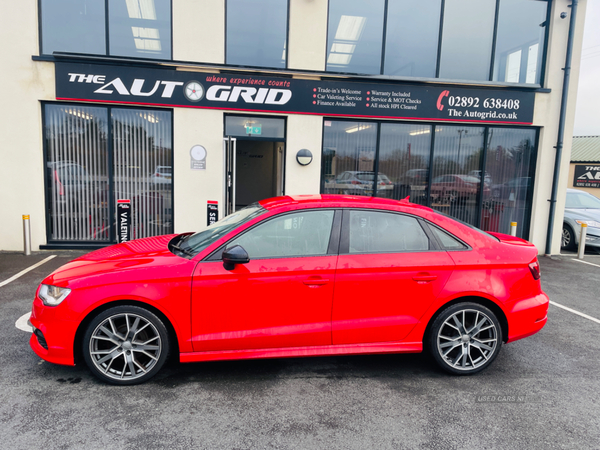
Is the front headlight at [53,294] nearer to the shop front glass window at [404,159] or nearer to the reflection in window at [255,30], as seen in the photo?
the reflection in window at [255,30]

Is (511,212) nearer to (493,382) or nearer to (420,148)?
(420,148)

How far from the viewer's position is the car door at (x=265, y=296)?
11.1 feet

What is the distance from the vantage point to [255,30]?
28.3 ft

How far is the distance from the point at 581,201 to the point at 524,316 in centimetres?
1070

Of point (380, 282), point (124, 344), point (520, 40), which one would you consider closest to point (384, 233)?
point (380, 282)

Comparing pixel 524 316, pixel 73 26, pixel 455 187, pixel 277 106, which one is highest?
pixel 73 26

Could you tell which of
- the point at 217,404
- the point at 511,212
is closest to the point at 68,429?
the point at 217,404

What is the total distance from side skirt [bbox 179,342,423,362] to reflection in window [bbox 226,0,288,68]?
689 centimetres

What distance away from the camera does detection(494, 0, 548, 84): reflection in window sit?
9.39 meters

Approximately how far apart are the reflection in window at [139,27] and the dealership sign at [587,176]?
3276 cm

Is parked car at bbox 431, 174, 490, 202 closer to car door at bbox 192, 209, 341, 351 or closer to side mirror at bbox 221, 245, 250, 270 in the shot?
car door at bbox 192, 209, 341, 351

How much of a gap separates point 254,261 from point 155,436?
145cm

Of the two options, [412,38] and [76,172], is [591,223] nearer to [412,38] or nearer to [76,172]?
[412,38]

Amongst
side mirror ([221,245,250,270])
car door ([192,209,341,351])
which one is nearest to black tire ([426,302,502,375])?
car door ([192,209,341,351])
